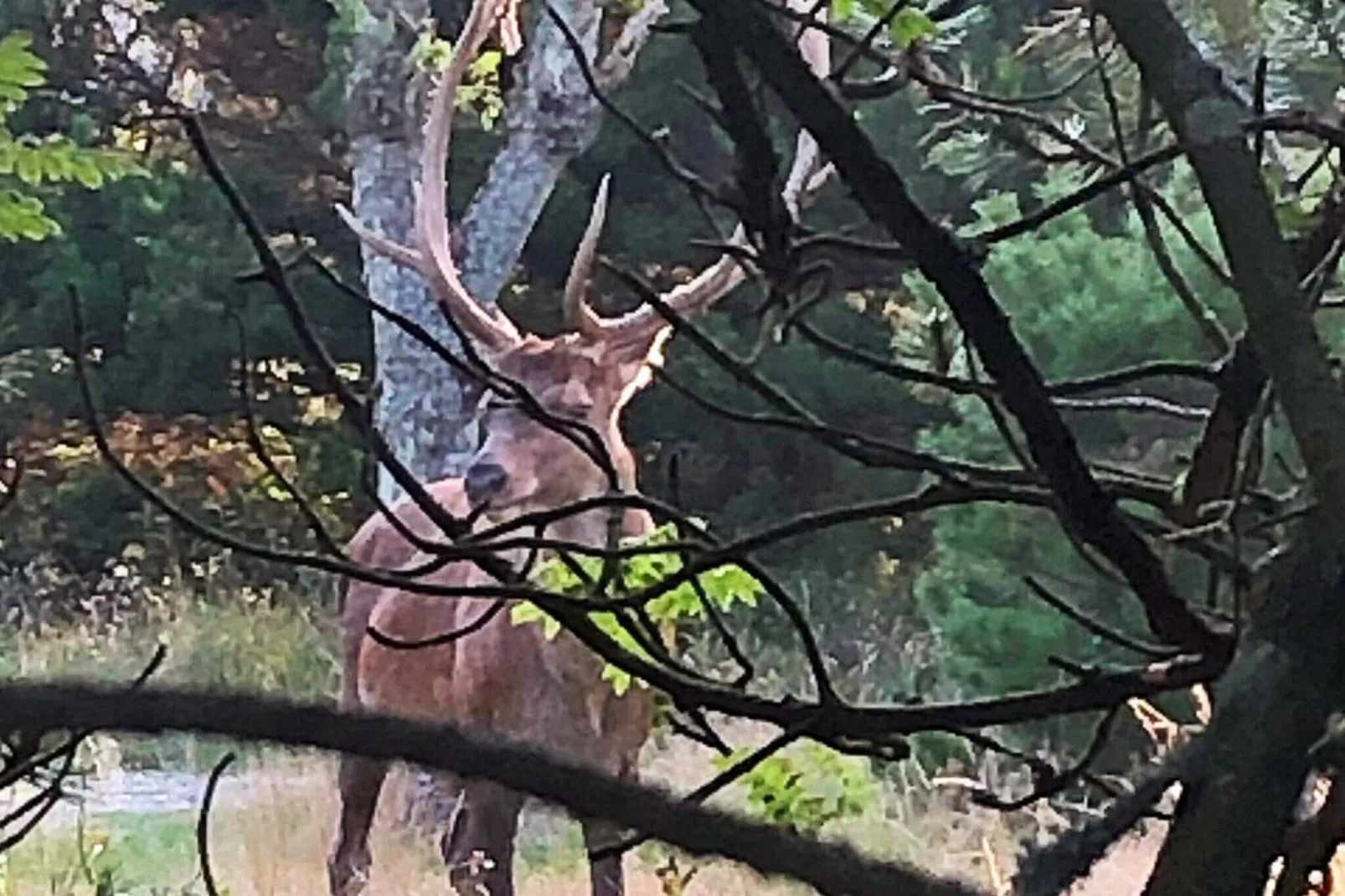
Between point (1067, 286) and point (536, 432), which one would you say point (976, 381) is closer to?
point (536, 432)

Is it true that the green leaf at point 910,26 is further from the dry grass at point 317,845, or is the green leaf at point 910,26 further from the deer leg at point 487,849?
the dry grass at point 317,845

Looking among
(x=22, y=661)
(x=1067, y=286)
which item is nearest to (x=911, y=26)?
(x=1067, y=286)

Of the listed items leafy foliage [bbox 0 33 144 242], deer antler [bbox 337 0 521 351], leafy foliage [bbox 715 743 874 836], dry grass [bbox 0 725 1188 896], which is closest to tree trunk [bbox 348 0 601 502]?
dry grass [bbox 0 725 1188 896]

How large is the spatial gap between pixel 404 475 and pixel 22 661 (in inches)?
170

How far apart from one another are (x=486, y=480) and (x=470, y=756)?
2.12 meters

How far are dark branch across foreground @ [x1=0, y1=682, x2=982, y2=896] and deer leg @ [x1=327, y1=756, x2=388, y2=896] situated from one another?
9.41ft

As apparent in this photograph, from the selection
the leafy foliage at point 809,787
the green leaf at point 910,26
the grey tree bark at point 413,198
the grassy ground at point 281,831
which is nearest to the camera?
the green leaf at point 910,26

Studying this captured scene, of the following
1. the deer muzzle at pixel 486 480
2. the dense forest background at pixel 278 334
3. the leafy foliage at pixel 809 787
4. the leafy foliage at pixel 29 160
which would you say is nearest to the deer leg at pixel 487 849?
the deer muzzle at pixel 486 480

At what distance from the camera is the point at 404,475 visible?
542mm

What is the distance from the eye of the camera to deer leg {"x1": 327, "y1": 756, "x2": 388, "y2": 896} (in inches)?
122

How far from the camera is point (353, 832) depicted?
10.3ft

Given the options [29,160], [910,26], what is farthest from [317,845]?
[910,26]

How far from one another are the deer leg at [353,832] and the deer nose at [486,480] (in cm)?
83

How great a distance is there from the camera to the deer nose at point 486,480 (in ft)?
7.74
